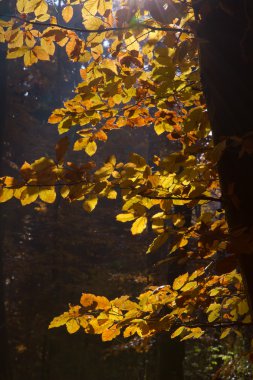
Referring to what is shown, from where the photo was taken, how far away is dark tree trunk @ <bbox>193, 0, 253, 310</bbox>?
1337mm

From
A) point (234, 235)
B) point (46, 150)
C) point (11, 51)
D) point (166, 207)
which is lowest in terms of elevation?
point (234, 235)

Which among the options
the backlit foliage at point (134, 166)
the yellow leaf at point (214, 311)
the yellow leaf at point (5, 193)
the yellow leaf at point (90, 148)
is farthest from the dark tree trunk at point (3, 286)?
the yellow leaf at point (214, 311)

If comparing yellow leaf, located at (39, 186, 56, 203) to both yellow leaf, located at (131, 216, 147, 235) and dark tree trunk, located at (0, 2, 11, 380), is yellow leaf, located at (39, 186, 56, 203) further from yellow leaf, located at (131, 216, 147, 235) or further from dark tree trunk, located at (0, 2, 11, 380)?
dark tree trunk, located at (0, 2, 11, 380)

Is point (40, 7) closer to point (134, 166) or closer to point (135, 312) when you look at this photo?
point (134, 166)

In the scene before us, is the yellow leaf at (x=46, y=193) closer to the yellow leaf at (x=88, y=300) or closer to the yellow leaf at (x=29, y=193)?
the yellow leaf at (x=29, y=193)

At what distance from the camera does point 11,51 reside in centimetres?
200

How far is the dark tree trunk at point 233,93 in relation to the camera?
1337mm

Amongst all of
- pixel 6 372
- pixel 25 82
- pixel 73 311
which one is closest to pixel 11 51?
pixel 73 311

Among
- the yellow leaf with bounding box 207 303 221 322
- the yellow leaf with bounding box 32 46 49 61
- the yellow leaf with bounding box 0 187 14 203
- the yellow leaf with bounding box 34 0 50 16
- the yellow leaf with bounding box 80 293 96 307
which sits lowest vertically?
the yellow leaf with bounding box 207 303 221 322

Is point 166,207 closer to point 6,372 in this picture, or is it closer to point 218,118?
point 218,118

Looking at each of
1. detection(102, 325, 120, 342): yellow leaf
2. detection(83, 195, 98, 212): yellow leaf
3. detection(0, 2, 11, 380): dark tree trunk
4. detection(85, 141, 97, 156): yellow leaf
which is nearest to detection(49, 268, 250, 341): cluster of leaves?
detection(102, 325, 120, 342): yellow leaf

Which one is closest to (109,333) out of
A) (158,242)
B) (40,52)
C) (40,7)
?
(158,242)

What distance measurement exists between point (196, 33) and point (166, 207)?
0.73 metres

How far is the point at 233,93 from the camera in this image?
4.47ft
